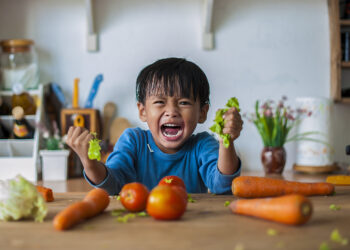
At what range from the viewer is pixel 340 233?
613mm

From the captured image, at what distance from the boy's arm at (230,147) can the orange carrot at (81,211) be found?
31cm

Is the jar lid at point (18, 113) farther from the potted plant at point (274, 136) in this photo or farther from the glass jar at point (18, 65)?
the potted plant at point (274, 136)

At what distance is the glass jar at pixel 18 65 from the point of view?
249cm

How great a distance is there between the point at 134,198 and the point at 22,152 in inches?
73.9

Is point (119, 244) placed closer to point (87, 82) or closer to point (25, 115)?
point (25, 115)

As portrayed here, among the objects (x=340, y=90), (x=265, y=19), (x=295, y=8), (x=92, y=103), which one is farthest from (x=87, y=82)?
(x=340, y=90)

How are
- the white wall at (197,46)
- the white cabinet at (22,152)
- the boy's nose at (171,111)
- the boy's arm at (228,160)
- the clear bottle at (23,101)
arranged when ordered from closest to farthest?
the boy's arm at (228,160)
the boy's nose at (171,111)
the white cabinet at (22,152)
the clear bottle at (23,101)
the white wall at (197,46)

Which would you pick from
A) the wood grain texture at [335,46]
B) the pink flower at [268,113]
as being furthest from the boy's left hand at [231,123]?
the wood grain texture at [335,46]

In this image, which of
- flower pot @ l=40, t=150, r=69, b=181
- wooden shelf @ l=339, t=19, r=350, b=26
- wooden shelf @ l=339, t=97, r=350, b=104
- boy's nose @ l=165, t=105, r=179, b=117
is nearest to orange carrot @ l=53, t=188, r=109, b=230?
boy's nose @ l=165, t=105, r=179, b=117

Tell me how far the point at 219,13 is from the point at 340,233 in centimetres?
227

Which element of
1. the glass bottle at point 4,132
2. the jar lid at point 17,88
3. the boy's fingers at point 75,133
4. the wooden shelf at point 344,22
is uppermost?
the wooden shelf at point 344,22

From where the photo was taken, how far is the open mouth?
47.2 inches

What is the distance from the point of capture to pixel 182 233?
60 cm

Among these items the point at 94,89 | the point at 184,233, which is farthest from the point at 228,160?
the point at 94,89
